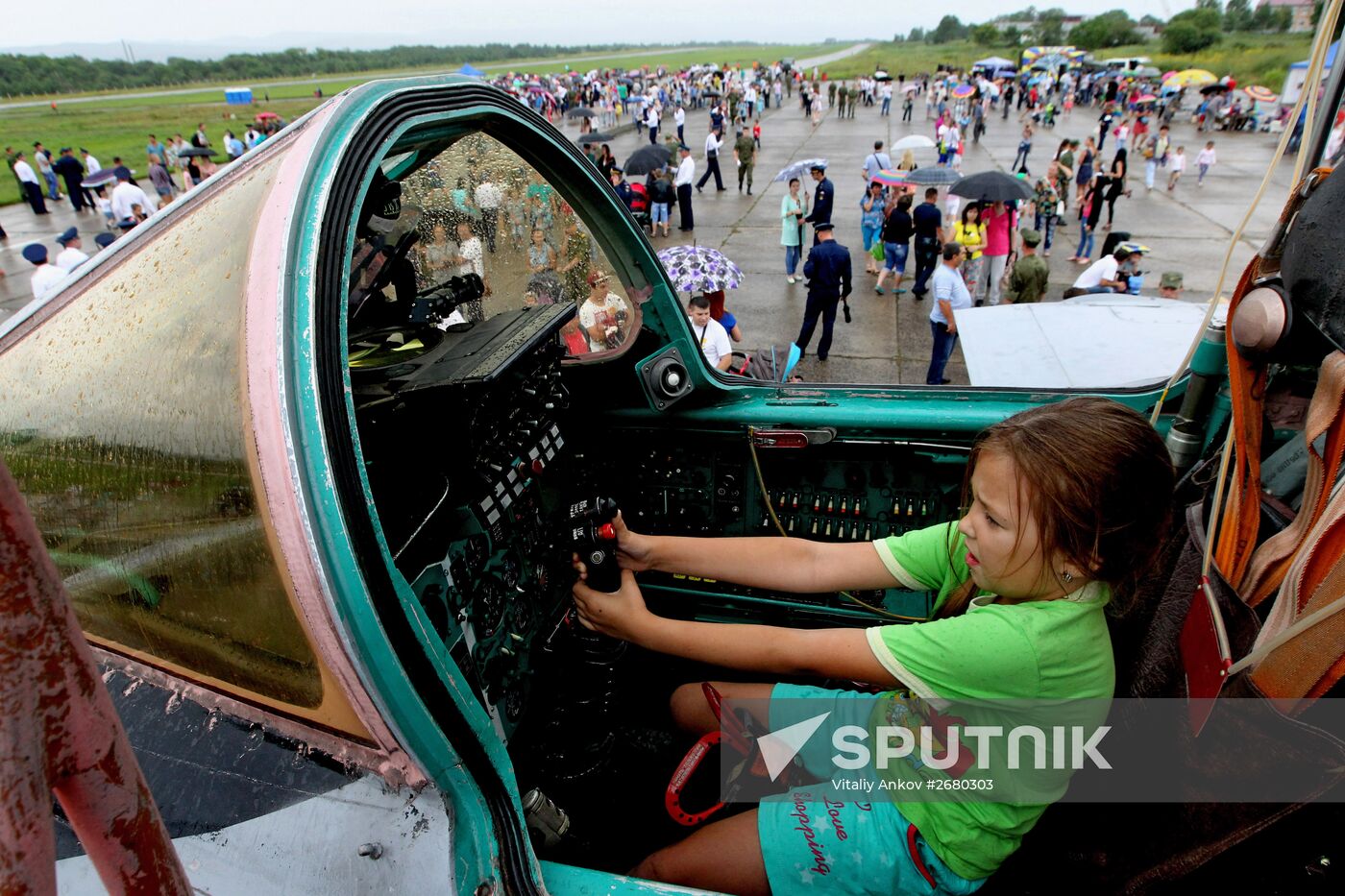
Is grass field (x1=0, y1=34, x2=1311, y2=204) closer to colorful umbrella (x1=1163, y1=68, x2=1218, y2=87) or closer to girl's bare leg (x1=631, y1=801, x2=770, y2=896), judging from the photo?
colorful umbrella (x1=1163, y1=68, x2=1218, y2=87)

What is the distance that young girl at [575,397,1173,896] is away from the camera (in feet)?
4.06

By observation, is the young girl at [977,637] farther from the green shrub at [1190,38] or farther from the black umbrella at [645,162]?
the green shrub at [1190,38]

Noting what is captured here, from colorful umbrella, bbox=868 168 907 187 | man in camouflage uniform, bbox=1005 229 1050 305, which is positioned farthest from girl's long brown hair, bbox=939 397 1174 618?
colorful umbrella, bbox=868 168 907 187

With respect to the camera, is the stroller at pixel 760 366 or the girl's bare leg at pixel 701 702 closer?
the girl's bare leg at pixel 701 702

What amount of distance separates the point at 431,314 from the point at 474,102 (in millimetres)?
615

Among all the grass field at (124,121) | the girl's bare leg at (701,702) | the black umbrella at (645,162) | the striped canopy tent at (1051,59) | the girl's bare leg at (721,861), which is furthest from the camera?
the striped canopy tent at (1051,59)

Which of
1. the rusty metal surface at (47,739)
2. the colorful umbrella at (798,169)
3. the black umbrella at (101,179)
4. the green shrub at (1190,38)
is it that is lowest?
the colorful umbrella at (798,169)

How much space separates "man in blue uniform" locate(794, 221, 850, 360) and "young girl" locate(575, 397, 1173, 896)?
594 centimetres

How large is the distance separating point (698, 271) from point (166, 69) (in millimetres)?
103245

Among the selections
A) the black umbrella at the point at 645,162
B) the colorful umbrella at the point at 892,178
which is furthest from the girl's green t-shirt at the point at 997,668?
the black umbrella at the point at 645,162

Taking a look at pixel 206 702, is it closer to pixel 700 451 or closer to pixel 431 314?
pixel 431 314

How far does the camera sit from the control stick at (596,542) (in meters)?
1.81

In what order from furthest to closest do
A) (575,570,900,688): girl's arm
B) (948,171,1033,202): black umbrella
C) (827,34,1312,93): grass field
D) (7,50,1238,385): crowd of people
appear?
(827,34,1312,93): grass field < (948,171,1033,202): black umbrella < (7,50,1238,385): crowd of people < (575,570,900,688): girl's arm

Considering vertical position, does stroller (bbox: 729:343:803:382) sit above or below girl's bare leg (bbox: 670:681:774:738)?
below
